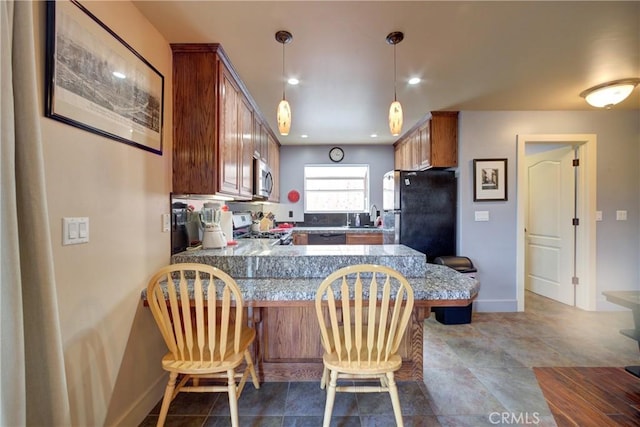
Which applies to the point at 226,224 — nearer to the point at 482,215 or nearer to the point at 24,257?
the point at 24,257

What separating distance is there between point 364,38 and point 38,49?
166 cm

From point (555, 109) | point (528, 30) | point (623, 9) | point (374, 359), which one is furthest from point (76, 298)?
point (555, 109)

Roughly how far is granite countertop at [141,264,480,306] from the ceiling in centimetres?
158

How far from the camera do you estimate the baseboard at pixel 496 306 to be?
3223 mm

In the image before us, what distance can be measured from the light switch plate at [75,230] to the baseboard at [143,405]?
958 mm

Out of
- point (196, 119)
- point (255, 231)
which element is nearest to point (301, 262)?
point (196, 119)

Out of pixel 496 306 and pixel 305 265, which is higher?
pixel 305 265

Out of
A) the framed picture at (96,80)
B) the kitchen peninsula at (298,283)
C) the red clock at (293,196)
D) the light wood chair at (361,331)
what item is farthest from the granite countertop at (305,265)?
the red clock at (293,196)

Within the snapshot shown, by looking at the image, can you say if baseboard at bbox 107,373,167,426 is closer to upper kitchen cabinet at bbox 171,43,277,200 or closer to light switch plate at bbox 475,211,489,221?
upper kitchen cabinet at bbox 171,43,277,200

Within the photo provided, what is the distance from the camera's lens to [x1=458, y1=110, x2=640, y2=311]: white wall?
3209 mm

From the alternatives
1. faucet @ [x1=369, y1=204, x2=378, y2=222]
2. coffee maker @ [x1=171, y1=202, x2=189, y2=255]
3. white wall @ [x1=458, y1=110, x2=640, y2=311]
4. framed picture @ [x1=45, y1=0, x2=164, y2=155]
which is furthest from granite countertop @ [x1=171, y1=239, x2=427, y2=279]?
faucet @ [x1=369, y1=204, x2=378, y2=222]

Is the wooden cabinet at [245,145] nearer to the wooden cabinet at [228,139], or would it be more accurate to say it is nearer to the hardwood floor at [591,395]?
the wooden cabinet at [228,139]

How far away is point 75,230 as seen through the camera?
1.20 metres

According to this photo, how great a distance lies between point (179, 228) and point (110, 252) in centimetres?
70
